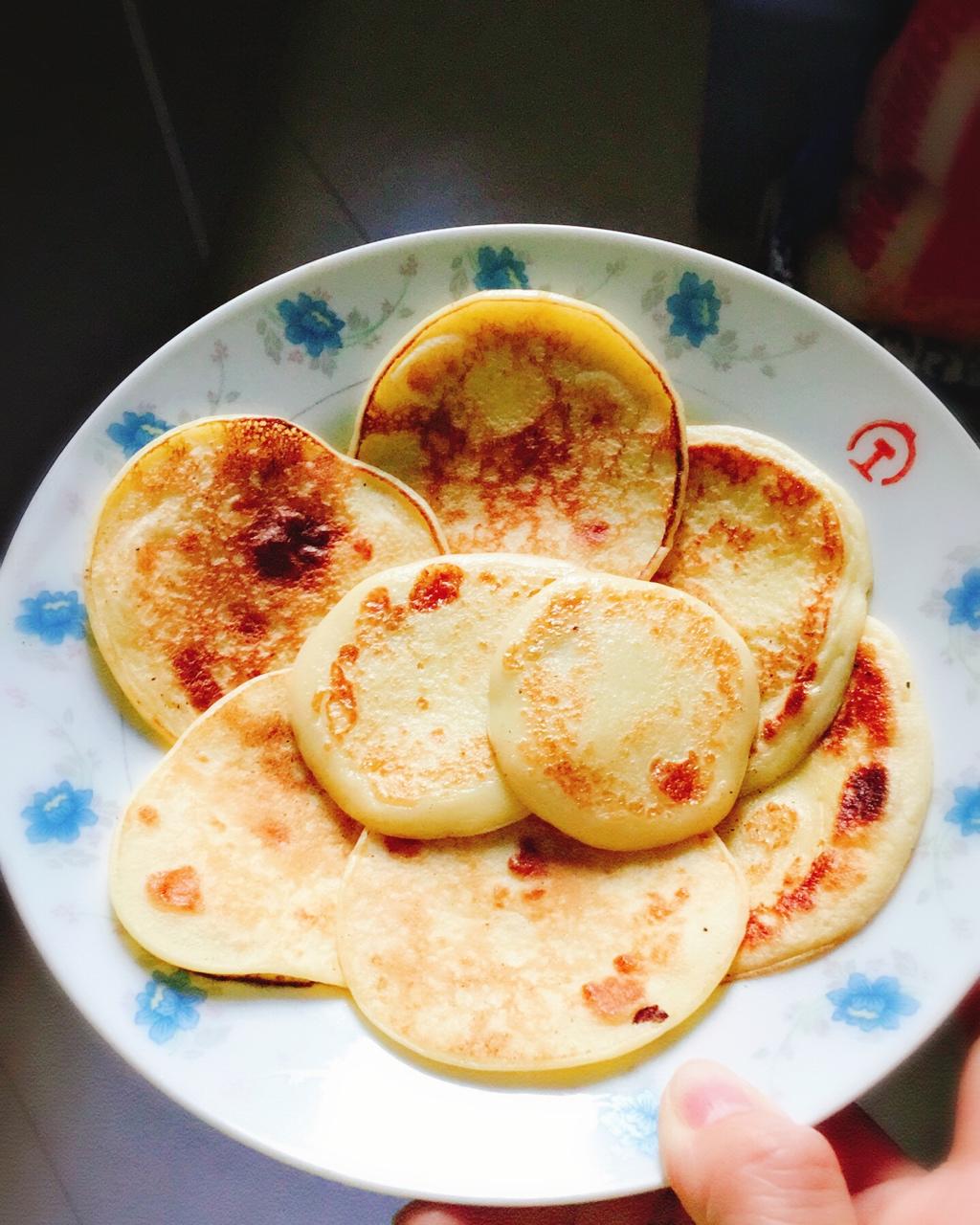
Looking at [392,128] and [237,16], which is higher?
[237,16]

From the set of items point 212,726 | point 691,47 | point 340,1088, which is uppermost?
point 691,47

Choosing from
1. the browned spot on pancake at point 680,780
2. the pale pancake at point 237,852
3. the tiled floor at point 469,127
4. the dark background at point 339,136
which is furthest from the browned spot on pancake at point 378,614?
the tiled floor at point 469,127

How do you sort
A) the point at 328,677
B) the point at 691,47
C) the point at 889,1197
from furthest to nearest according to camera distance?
the point at 691,47
the point at 889,1197
the point at 328,677

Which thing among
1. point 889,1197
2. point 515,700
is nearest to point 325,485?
point 515,700

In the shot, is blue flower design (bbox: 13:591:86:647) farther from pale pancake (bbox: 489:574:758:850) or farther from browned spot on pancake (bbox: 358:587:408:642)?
pale pancake (bbox: 489:574:758:850)

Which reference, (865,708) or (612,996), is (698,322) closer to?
(865,708)

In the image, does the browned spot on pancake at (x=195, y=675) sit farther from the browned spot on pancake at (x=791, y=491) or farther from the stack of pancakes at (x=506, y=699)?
the browned spot on pancake at (x=791, y=491)

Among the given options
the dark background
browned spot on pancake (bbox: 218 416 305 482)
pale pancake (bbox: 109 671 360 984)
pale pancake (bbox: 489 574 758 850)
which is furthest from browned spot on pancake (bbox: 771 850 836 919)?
the dark background

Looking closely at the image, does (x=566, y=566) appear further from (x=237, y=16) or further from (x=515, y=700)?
(x=237, y=16)
